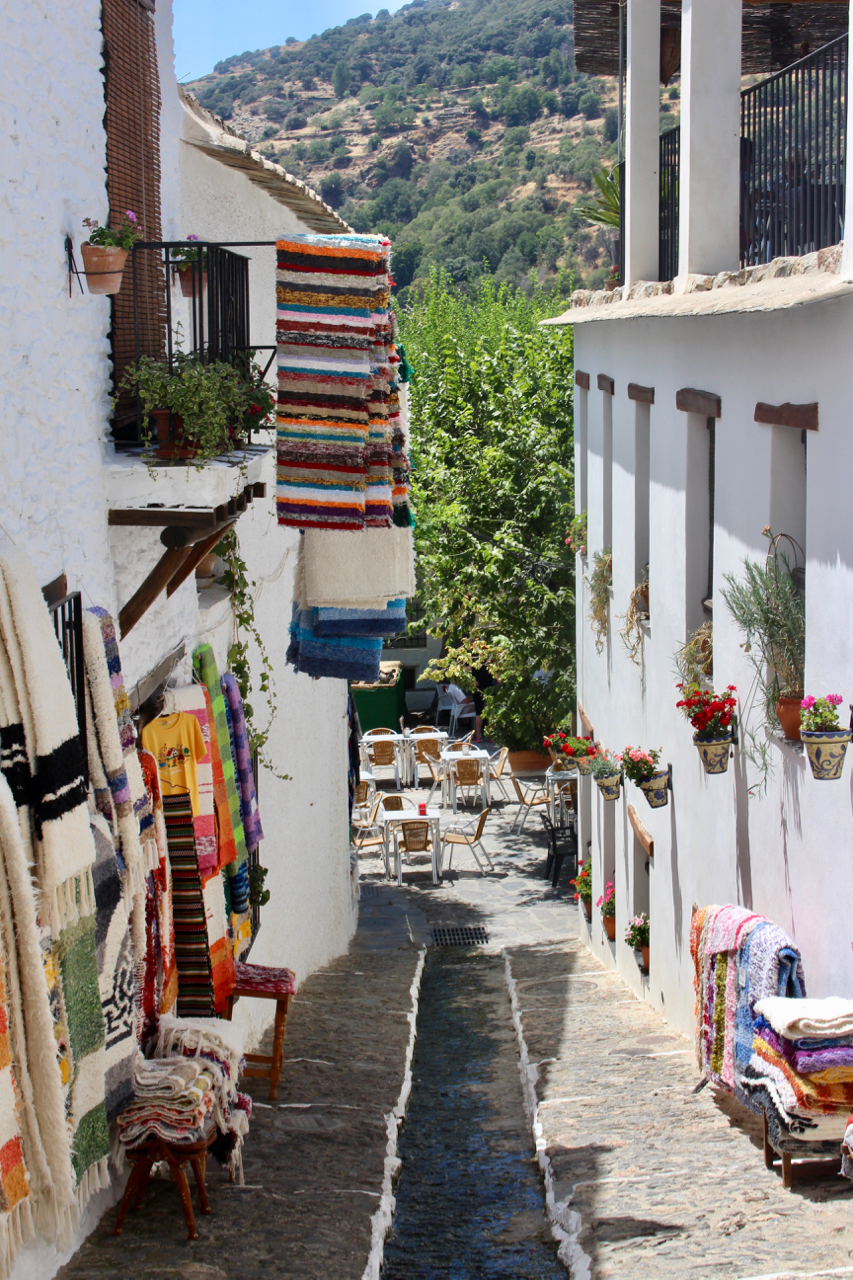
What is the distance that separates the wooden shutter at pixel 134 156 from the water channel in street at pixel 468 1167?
4536 millimetres

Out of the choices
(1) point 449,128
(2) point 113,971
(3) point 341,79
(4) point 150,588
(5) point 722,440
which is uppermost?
(3) point 341,79

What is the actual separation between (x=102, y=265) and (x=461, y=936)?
490 inches

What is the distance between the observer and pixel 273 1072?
7.84 meters

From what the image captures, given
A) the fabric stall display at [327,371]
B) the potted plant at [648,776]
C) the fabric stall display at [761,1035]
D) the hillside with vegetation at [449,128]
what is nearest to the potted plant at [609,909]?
the potted plant at [648,776]

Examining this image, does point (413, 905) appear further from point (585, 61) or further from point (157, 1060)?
point (157, 1060)

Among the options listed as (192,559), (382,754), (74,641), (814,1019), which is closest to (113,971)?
(74,641)

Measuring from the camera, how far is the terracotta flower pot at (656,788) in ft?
31.6

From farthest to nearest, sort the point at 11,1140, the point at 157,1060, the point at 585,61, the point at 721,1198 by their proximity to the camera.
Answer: the point at 585,61
the point at 721,1198
the point at 157,1060
the point at 11,1140

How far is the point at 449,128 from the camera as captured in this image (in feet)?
232

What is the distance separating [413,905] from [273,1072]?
33.0 ft

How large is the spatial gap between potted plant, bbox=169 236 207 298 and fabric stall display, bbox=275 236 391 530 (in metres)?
0.45

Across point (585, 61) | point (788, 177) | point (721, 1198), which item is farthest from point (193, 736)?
point (585, 61)

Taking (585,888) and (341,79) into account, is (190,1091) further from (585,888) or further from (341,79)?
(341,79)

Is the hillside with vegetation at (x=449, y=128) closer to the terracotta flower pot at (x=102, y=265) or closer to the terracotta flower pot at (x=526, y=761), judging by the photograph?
the terracotta flower pot at (x=526, y=761)
